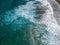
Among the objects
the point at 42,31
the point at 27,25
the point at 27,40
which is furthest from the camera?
the point at 27,25

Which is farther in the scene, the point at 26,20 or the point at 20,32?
the point at 26,20

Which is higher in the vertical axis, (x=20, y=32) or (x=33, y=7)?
(x=33, y=7)

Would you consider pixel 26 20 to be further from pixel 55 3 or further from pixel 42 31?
pixel 55 3

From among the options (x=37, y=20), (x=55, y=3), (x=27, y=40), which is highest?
(x=55, y=3)

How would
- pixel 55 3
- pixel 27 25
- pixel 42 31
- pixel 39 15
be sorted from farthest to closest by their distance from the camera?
pixel 55 3
pixel 39 15
pixel 27 25
pixel 42 31

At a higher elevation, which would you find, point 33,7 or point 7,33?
point 33,7

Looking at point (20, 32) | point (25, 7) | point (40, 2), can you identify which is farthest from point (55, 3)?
point (20, 32)

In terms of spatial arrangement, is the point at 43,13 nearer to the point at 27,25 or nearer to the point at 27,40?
the point at 27,25

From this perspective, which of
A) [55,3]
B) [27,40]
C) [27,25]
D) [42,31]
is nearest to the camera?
[27,40]

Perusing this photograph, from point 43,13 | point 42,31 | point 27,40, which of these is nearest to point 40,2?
point 43,13
